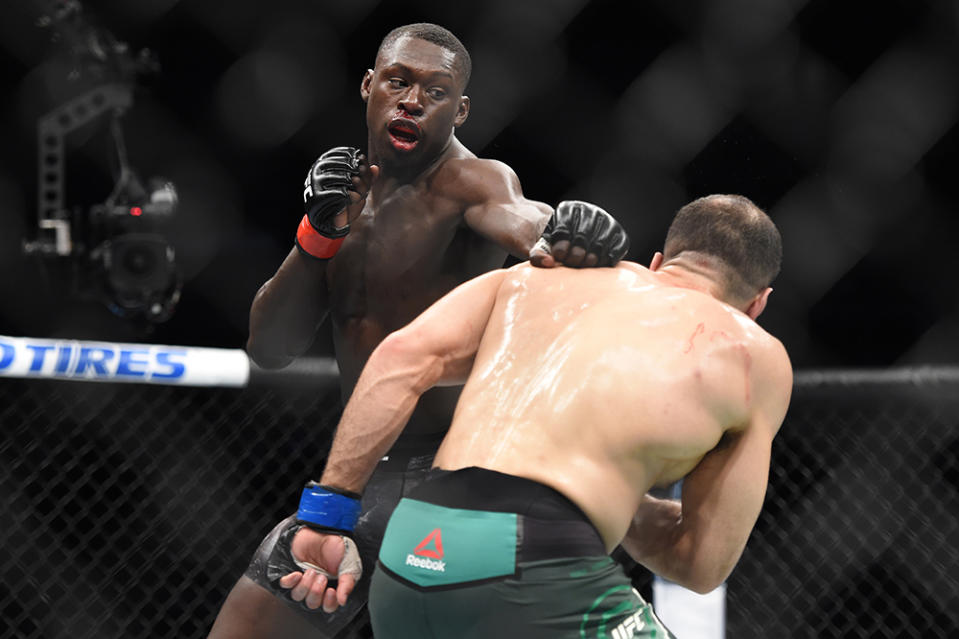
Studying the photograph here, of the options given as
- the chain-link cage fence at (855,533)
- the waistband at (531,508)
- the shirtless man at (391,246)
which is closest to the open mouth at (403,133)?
the shirtless man at (391,246)

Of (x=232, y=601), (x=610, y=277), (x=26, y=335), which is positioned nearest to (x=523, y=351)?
(x=610, y=277)

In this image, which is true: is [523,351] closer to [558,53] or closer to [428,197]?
[428,197]

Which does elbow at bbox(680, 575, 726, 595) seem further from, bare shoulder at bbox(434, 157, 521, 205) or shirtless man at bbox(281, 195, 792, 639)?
bare shoulder at bbox(434, 157, 521, 205)

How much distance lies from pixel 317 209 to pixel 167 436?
298 cm

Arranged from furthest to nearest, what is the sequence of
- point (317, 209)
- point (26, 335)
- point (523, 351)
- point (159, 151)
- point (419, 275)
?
point (159, 151)
point (26, 335)
point (419, 275)
point (317, 209)
point (523, 351)

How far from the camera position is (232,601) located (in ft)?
6.78

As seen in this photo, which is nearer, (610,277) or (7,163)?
(610,277)

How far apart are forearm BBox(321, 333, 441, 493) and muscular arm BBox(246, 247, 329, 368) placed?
56cm

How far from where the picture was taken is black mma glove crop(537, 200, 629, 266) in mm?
1666

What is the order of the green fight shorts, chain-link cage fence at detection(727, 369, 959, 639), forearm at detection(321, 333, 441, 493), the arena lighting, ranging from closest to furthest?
1. the green fight shorts
2. forearm at detection(321, 333, 441, 493)
3. the arena lighting
4. chain-link cage fence at detection(727, 369, 959, 639)

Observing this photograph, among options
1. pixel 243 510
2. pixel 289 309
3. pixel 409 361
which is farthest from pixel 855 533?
pixel 409 361

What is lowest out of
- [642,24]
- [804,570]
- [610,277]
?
[804,570]

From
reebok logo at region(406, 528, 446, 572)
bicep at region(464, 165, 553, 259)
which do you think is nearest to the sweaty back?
reebok logo at region(406, 528, 446, 572)

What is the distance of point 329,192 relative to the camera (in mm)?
1988
